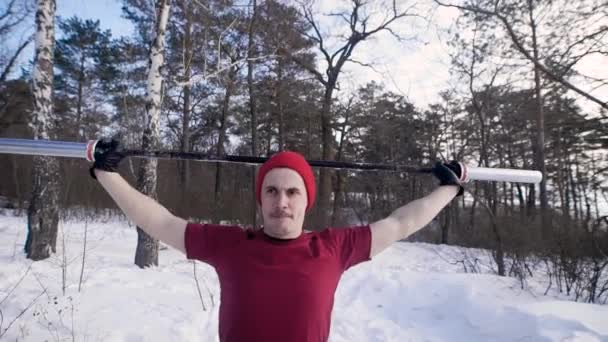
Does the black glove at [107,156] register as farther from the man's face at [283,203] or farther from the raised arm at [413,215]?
the raised arm at [413,215]

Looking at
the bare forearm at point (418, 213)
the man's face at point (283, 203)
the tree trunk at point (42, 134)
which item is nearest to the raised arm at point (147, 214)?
the man's face at point (283, 203)

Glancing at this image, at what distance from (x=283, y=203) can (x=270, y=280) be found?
31 centimetres

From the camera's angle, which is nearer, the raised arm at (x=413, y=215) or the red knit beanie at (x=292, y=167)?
the red knit beanie at (x=292, y=167)

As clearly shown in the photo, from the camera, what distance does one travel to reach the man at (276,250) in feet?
4.32

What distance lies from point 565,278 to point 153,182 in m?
6.84

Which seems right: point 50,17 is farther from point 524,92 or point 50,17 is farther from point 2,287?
point 524,92

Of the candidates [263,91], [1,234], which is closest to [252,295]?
[1,234]

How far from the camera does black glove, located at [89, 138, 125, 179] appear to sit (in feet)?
5.65

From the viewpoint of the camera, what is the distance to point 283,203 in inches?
56.1

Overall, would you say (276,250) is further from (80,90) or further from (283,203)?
(80,90)

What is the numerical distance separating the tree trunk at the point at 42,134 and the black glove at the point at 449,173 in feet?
19.2

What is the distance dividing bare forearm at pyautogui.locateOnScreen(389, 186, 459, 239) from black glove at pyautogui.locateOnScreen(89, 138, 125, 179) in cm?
145

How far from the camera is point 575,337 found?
3.11 m

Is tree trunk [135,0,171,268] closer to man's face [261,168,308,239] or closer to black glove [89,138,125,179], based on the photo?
black glove [89,138,125,179]
